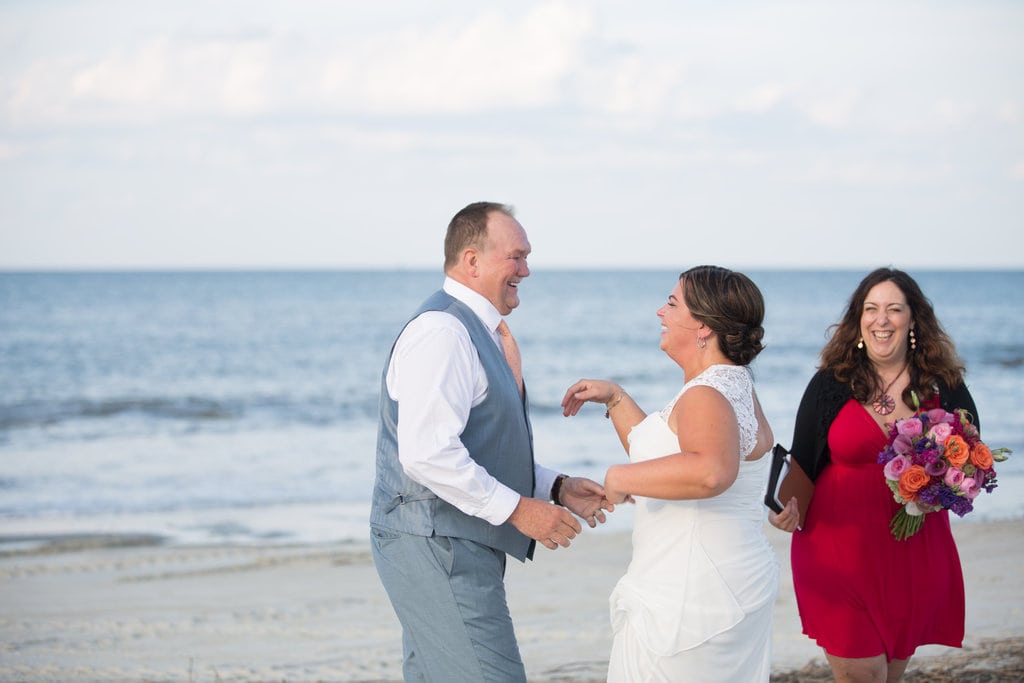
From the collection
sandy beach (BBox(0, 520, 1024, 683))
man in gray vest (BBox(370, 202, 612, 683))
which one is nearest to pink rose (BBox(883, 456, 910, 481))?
man in gray vest (BBox(370, 202, 612, 683))

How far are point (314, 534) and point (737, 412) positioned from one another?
765cm

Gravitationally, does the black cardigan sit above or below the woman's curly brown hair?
below

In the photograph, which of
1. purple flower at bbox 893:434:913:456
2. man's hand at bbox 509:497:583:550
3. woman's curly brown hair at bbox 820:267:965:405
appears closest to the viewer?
man's hand at bbox 509:497:583:550

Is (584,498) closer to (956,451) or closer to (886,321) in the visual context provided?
(956,451)

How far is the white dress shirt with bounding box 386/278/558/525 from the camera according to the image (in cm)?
340

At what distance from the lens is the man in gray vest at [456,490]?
3438 mm

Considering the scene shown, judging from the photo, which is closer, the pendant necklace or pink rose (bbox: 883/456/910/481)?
pink rose (bbox: 883/456/910/481)

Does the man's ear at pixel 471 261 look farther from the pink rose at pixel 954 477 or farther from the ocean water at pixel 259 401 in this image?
the ocean water at pixel 259 401

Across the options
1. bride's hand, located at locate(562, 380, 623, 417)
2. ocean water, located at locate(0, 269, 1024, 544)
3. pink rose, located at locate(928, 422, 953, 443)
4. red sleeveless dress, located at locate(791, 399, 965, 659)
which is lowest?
ocean water, located at locate(0, 269, 1024, 544)

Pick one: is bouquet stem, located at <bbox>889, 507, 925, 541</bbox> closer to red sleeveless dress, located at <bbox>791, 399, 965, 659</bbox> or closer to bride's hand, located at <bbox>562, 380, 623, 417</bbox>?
red sleeveless dress, located at <bbox>791, 399, 965, 659</bbox>

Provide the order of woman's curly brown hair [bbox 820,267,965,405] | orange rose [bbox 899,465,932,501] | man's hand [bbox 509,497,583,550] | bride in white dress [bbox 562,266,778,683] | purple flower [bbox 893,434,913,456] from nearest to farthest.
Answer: bride in white dress [bbox 562,266,778,683]
man's hand [bbox 509,497,583,550]
orange rose [bbox 899,465,932,501]
purple flower [bbox 893,434,913,456]
woman's curly brown hair [bbox 820,267,965,405]

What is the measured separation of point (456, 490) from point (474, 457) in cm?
24

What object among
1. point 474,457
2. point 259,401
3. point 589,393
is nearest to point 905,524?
point 589,393

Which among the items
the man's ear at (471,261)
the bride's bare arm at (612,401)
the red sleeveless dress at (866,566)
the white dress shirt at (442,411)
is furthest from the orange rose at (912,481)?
the man's ear at (471,261)
